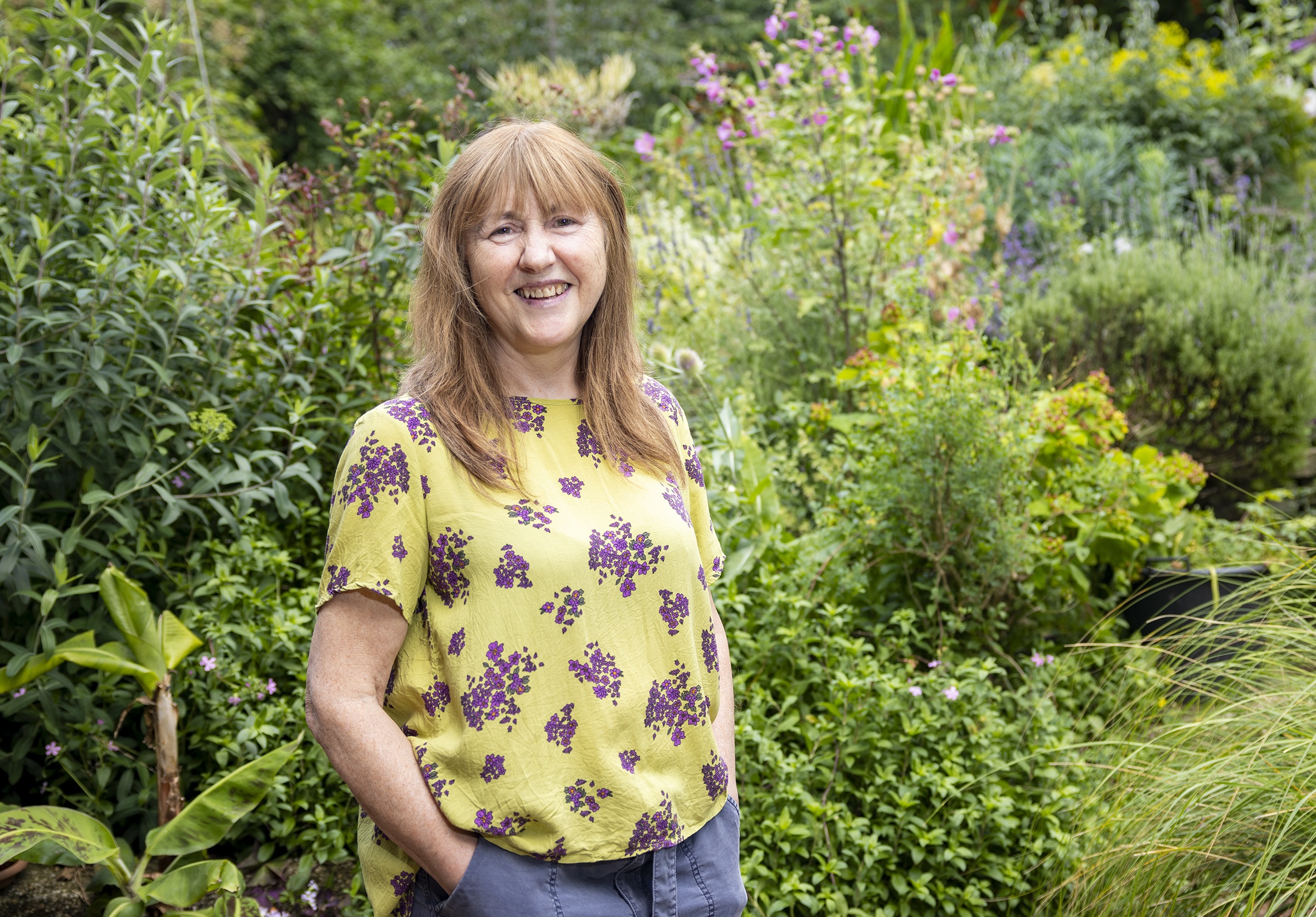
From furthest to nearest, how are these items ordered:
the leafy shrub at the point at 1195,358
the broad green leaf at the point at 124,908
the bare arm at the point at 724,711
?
the leafy shrub at the point at 1195,358 → the broad green leaf at the point at 124,908 → the bare arm at the point at 724,711

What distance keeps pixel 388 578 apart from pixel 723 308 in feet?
12.4

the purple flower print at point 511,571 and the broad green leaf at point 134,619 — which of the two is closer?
the purple flower print at point 511,571

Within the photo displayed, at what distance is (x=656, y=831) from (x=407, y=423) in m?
0.69

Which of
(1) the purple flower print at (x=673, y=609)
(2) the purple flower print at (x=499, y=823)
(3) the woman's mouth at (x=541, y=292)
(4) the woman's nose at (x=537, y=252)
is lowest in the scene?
(2) the purple flower print at (x=499, y=823)

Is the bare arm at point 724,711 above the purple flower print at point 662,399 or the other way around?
the other way around

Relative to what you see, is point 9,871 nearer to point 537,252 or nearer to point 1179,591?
point 537,252

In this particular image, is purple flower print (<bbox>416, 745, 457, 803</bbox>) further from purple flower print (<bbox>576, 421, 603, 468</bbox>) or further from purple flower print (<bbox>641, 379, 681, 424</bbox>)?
purple flower print (<bbox>641, 379, 681, 424</bbox>)

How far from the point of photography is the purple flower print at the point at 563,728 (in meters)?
1.43

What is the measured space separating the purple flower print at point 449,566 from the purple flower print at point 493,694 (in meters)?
0.09

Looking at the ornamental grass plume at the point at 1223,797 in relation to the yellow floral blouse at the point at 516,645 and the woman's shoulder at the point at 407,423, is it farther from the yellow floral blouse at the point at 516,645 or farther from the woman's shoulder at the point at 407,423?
the woman's shoulder at the point at 407,423

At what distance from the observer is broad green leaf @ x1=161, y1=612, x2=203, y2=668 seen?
2.26 meters

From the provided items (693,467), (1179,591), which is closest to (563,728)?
(693,467)

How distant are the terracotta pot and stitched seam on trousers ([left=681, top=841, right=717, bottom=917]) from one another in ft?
5.29

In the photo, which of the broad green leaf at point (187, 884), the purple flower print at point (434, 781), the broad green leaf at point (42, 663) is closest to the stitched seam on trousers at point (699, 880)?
the purple flower print at point (434, 781)
